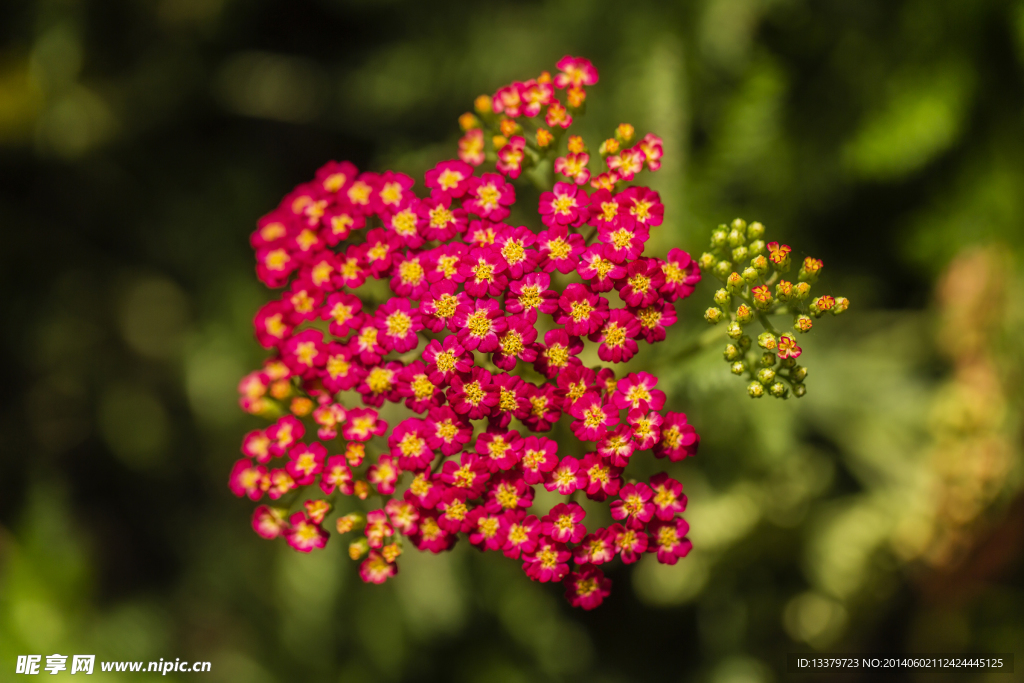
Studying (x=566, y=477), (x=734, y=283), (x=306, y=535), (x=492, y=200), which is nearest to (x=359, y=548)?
(x=306, y=535)

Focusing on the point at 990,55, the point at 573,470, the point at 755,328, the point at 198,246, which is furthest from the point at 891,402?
the point at 198,246

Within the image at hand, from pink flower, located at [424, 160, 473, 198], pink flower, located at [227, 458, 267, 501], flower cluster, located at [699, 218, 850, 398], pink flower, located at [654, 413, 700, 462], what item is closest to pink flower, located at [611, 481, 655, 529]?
pink flower, located at [654, 413, 700, 462]

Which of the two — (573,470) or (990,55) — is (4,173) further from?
(990,55)

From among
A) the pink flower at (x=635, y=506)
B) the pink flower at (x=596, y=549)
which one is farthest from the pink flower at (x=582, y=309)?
the pink flower at (x=596, y=549)

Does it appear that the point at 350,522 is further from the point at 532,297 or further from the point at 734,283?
the point at 734,283

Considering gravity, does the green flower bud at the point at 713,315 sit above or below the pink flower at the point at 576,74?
below

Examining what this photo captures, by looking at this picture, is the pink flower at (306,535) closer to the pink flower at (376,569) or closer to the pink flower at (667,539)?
the pink flower at (376,569)
